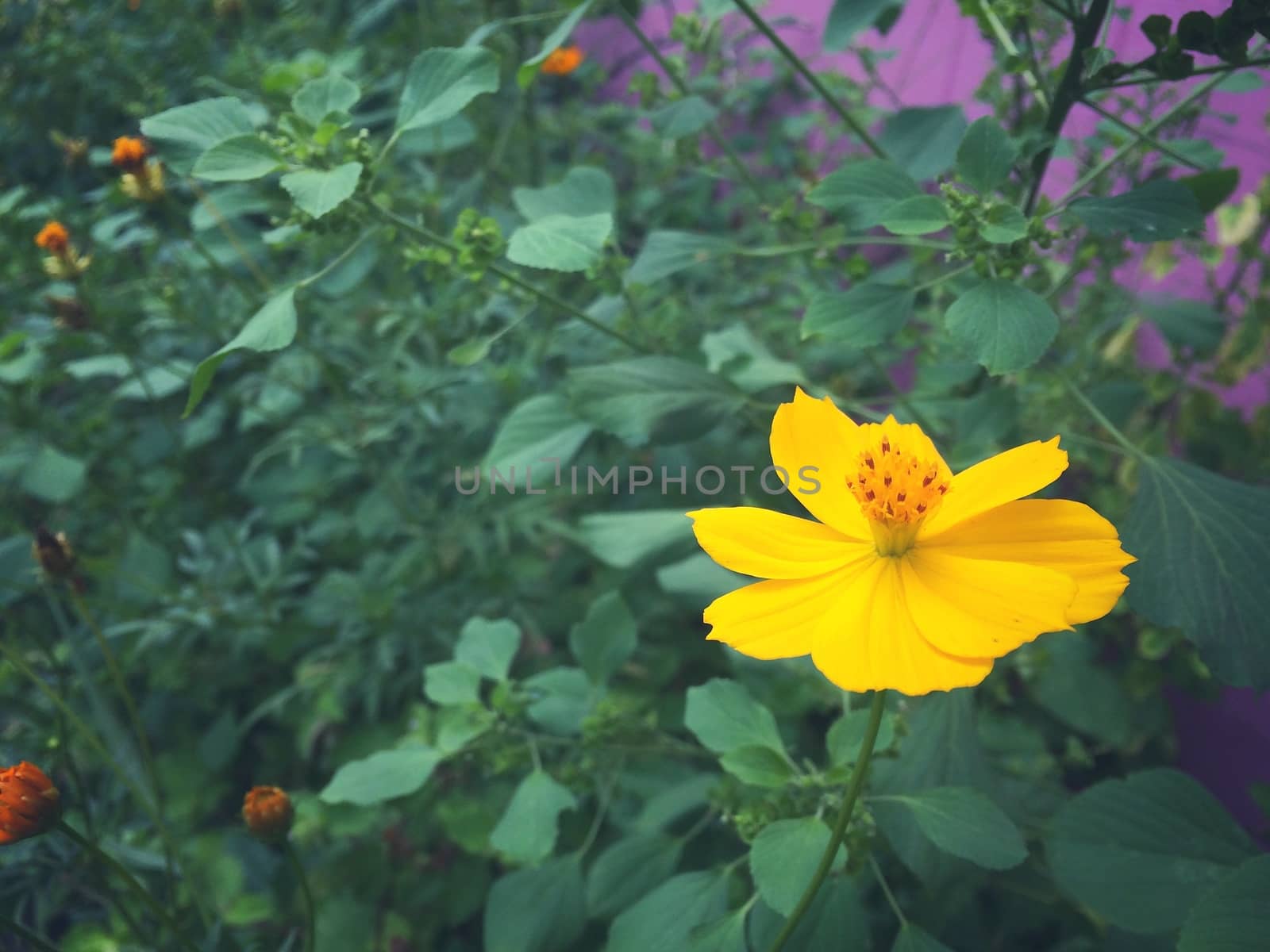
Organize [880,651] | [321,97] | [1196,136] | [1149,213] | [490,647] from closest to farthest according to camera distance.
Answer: [880,651]
[1149,213]
[321,97]
[490,647]
[1196,136]

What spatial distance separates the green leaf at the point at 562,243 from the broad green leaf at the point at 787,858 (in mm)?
374

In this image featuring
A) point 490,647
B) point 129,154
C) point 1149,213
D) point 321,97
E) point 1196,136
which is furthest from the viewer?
point 1196,136

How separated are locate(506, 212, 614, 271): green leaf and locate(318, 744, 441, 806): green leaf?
0.40 meters

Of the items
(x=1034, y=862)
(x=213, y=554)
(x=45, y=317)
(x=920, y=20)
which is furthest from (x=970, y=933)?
(x=45, y=317)

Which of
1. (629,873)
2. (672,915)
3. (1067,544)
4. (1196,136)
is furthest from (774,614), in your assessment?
(1196,136)

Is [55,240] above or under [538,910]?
above

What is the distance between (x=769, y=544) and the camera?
1.46 feet

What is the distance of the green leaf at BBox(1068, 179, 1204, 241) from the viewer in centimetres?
49

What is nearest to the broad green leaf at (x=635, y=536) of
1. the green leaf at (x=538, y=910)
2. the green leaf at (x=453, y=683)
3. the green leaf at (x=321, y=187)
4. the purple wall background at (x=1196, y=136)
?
the green leaf at (x=453, y=683)

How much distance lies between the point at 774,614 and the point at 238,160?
0.48 metres

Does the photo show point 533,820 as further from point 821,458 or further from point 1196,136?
point 1196,136

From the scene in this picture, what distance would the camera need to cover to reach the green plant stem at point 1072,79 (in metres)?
0.52

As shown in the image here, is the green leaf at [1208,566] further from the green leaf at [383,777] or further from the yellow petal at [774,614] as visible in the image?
the green leaf at [383,777]

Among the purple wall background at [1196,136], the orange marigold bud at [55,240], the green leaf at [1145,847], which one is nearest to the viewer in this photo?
the green leaf at [1145,847]
